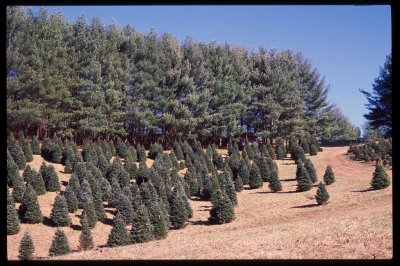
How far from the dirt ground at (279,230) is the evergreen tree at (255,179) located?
68cm

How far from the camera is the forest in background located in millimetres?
34656

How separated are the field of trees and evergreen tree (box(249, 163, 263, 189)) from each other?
0.11 m

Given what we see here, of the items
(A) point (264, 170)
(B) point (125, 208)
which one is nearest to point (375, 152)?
(A) point (264, 170)

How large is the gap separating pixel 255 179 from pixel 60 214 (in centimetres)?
1537

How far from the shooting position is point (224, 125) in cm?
4875

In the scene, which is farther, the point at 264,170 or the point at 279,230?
the point at 264,170

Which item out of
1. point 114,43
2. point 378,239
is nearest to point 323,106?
point 114,43

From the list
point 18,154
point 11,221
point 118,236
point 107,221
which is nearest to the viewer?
point 118,236

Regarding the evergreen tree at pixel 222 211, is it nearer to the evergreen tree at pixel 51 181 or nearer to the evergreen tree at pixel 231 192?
the evergreen tree at pixel 231 192

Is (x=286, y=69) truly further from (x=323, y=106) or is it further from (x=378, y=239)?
(x=378, y=239)

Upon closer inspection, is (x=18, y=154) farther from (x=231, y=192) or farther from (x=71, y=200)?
(x=231, y=192)

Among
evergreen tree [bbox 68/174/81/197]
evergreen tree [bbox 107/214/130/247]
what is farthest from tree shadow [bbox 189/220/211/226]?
evergreen tree [bbox 68/174/81/197]

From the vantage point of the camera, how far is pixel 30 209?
790 inches
